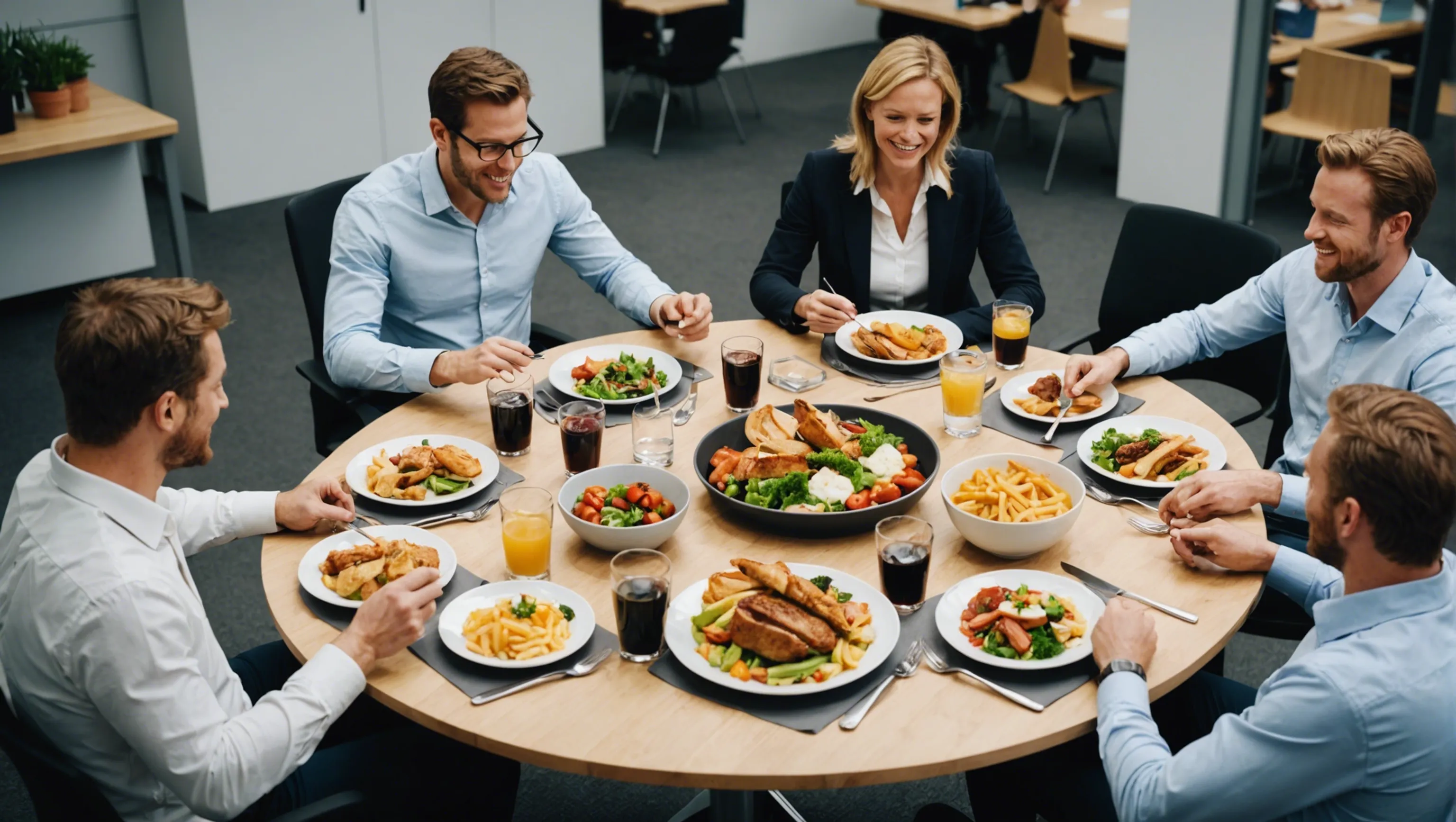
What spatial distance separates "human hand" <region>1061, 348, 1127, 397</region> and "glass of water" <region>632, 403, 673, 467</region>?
822 mm

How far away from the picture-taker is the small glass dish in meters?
2.79

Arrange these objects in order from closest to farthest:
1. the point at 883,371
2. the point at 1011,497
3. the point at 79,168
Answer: the point at 1011,497 → the point at 883,371 → the point at 79,168

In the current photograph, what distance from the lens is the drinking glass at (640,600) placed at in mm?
1897

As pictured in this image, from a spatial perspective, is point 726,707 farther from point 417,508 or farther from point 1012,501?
point 417,508

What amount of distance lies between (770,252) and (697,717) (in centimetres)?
177

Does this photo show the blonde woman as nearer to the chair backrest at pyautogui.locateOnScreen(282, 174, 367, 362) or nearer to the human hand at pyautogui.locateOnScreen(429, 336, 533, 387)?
the human hand at pyautogui.locateOnScreen(429, 336, 533, 387)

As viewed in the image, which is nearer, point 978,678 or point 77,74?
point 978,678

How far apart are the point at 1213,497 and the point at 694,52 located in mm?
5564

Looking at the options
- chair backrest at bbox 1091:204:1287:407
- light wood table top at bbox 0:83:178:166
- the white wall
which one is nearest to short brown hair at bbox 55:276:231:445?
chair backrest at bbox 1091:204:1287:407

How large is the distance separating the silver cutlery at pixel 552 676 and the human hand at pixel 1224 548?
3.09 ft

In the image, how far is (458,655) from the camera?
194 centimetres

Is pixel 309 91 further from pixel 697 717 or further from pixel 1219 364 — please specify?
pixel 697 717

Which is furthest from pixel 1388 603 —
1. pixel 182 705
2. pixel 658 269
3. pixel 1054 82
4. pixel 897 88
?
pixel 1054 82

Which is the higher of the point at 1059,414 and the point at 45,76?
the point at 45,76
